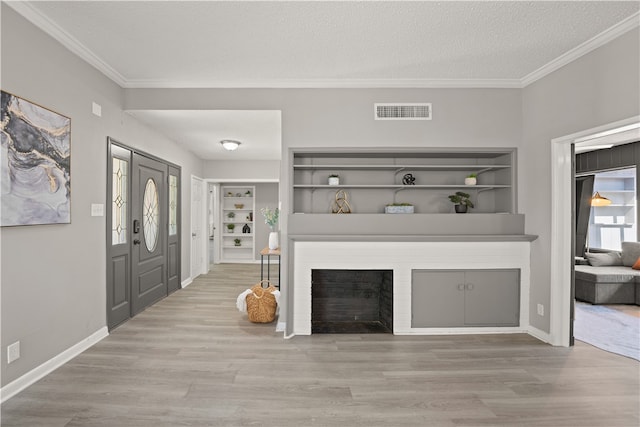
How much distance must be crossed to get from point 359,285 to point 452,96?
92.0 inches

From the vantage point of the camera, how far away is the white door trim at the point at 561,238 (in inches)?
131

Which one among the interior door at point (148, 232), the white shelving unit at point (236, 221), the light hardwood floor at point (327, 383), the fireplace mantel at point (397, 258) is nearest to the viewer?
the light hardwood floor at point (327, 383)

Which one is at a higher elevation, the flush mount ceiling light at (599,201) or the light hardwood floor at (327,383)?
the flush mount ceiling light at (599,201)

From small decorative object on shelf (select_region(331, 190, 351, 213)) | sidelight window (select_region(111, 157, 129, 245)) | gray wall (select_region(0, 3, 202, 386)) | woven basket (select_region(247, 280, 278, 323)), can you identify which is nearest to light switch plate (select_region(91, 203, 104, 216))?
gray wall (select_region(0, 3, 202, 386))

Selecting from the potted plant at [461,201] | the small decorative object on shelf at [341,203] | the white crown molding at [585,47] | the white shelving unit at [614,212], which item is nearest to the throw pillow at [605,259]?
the white shelving unit at [614,212]

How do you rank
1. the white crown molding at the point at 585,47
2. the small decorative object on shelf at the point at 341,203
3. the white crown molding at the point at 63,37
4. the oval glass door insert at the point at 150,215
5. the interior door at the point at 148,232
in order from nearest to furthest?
the white crown molding at the point at 63,37, the white crown molding at the point at 585,47, the small decorative object on shelf at the point at 341,203, the interior door at the point at 148,232, the oval glass door insert at the point at 150,215

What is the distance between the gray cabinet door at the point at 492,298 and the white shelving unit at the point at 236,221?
591cm

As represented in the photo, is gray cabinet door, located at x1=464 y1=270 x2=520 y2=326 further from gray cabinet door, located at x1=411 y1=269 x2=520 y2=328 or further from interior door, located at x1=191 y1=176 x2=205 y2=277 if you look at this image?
interior door, located at x1=191 y1=176 x2=205 y2=277

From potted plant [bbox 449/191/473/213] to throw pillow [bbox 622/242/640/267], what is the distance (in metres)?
3.10

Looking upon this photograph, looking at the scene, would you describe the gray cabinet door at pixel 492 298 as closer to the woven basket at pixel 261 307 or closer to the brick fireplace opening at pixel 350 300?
the brick fireplace opening at pixel 350 300

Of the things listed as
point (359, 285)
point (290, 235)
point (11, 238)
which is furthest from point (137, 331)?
point (359, 285)

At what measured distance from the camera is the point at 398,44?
9.71ft

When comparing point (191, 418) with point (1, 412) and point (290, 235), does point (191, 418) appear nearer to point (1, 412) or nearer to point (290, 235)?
point (1, 412)

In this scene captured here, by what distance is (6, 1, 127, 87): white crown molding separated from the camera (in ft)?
8.00
